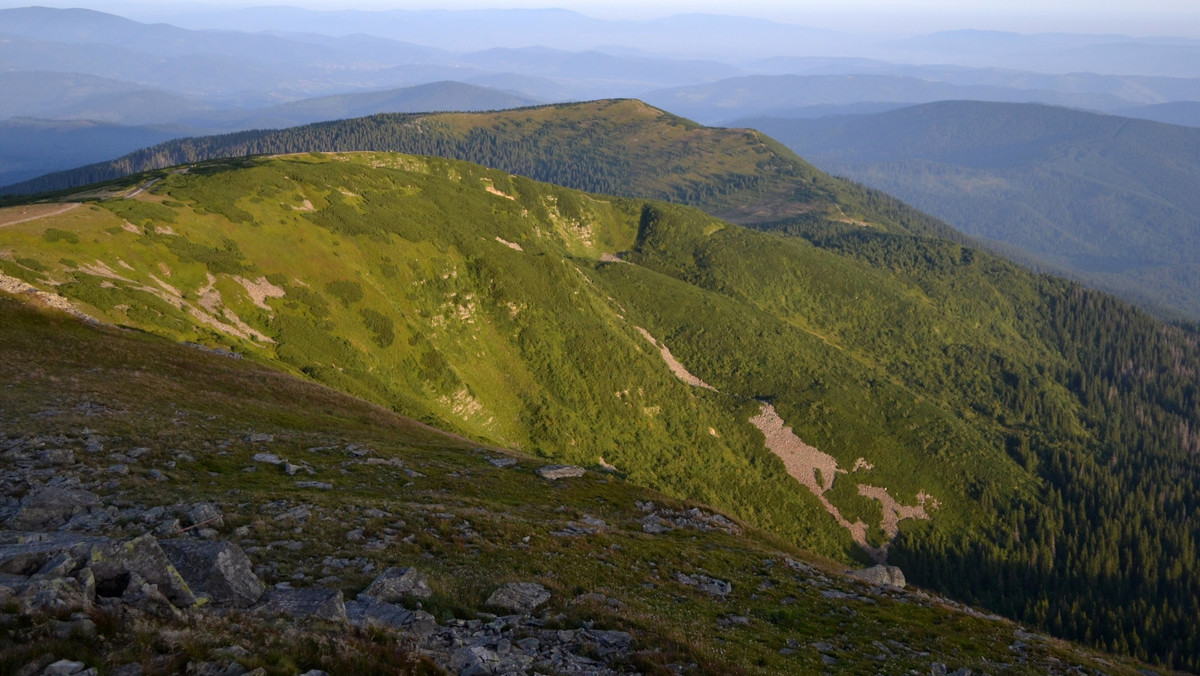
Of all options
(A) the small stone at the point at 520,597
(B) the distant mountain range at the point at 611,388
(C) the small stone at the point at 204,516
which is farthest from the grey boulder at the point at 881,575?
(C) the small stone at the point at 204,516

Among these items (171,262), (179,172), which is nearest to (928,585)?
(171,262)

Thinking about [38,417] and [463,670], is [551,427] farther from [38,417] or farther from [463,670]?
[463,670]

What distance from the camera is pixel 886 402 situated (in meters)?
164

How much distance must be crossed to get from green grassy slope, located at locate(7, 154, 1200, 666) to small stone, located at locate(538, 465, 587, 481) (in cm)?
3127

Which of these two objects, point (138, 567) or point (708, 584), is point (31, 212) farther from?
point (708, 584)

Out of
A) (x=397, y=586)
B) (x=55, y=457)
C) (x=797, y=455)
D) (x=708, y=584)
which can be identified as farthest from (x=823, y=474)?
(x=55, y=457)

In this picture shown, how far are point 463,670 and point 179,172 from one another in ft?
406

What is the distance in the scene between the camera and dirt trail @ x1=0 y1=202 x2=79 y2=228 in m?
70.9

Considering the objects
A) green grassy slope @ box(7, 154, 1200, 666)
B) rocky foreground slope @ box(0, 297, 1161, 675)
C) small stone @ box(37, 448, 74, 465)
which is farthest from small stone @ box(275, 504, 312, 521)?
green grassy slope @ box(7, 154, 1200, 666)

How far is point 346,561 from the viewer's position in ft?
77.7

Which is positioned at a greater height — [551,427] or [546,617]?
[546,617]

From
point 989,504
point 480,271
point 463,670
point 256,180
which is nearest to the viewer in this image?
point 463,670

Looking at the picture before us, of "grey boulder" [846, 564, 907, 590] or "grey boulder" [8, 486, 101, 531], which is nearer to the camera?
"grey boulder" [8, 486, 101, 531]

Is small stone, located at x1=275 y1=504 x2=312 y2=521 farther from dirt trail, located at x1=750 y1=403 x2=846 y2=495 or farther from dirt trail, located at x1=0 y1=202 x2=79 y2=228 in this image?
dirt trail, located at x1=750 y1=403 x2=846 y2=495
